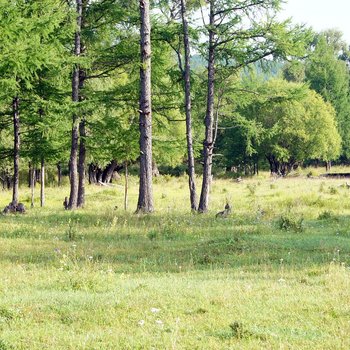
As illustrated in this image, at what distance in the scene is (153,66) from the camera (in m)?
19.6

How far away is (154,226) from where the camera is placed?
45.7 feet

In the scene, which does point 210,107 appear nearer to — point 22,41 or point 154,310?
point 22,41

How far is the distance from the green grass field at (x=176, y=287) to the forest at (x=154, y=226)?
30mm

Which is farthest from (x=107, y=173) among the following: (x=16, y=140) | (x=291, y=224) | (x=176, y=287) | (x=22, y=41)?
(x=176, y=287)

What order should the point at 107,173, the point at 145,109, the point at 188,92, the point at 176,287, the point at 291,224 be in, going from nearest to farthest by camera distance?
the point at 176,287
the point at 291,224
the point at 145,109
the point at 188,92
the point at 107,173

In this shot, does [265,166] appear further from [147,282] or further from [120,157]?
[147,282]

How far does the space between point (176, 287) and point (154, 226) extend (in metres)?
7.03

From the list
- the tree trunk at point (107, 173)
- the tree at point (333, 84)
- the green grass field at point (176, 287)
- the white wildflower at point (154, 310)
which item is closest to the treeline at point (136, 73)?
the green grass field at point (176, 287)

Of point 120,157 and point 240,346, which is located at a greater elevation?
point 120,157

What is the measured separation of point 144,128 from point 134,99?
2.95m

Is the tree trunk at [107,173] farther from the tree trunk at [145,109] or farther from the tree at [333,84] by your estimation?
the tree trunk at [145,109]

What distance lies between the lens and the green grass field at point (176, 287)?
16.1 ft

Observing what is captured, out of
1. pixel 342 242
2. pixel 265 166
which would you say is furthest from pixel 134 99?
pixel 265 166

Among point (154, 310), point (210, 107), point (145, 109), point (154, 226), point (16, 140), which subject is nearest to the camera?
point (154, 310)
